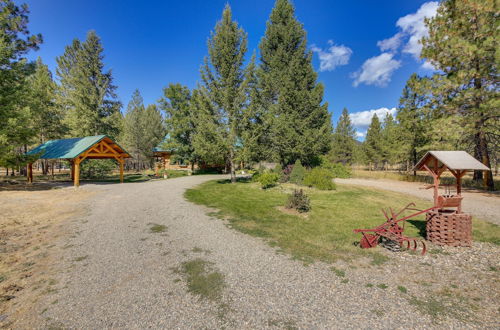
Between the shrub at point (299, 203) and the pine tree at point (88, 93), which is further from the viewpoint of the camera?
the pine tree at point (88, 93)

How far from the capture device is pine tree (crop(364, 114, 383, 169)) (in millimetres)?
48072

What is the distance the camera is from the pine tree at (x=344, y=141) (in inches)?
2128

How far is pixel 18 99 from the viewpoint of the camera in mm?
16984

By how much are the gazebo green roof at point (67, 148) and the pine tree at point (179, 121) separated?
14.7 meters

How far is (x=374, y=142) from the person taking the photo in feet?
160

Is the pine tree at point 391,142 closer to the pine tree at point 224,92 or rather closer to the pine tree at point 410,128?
the pine tree at point 410,128

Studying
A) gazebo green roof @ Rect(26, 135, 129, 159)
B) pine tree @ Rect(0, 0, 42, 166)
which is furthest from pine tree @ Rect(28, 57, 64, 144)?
pine tree @ Rect(0, 0, 42, 166)

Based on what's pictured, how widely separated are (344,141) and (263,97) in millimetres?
36272

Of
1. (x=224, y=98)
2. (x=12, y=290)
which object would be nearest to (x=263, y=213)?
(x=12, y=290)

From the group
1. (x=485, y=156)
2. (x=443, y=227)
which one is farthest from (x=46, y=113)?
(x=485, y=156)

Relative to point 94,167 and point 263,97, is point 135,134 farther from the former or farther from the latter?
point 263,97

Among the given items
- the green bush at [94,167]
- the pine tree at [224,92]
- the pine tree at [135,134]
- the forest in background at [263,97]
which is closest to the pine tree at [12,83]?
the forest in background at [263,97]

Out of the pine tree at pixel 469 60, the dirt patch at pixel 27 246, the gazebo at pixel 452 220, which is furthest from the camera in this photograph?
the pine tree at pixel 469 60

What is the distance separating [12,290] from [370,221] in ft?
40.3
